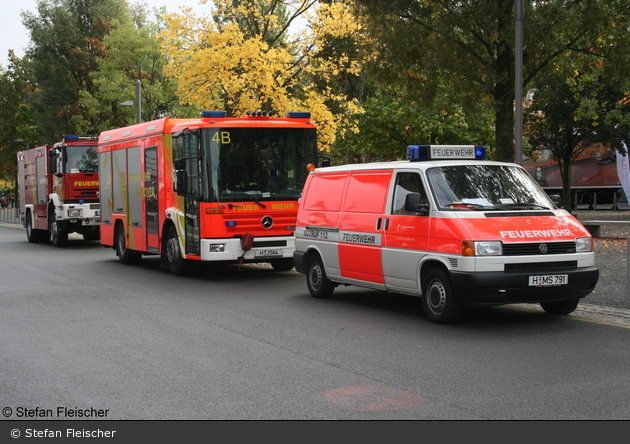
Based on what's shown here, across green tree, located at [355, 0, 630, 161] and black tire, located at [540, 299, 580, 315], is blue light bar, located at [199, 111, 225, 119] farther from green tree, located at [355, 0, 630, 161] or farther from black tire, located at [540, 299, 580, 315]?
black tire, located at [540, 299, 580, 315]

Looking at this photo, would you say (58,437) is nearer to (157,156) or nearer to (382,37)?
(157,156)

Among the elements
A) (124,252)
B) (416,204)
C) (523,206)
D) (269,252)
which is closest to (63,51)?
(124,252)

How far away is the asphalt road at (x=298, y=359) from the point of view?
239 inches

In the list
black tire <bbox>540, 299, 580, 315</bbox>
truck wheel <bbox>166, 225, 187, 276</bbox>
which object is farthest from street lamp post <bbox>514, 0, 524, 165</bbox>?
truck wheel <bbox>166, 225, 187, 276</bbox>

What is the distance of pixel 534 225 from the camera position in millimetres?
9508

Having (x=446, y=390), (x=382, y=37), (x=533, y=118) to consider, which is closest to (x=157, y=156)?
(x=382, y=37)

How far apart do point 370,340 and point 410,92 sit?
39.8 ft

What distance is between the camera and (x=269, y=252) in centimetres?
1518

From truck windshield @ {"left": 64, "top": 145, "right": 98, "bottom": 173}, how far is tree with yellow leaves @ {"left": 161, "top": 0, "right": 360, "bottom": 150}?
357 centimetres

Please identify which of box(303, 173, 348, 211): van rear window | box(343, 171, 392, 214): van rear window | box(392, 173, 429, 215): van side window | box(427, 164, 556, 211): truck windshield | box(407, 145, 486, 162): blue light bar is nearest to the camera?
box(427, 164, 556, 211): truck windshield

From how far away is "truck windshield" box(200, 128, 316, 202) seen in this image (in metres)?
15.0

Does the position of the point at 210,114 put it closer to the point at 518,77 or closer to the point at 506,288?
the point at 518,77

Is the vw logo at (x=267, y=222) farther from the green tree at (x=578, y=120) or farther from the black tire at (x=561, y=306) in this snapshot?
the green tree at (x=578, y=120)

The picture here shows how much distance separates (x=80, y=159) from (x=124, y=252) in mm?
8186
